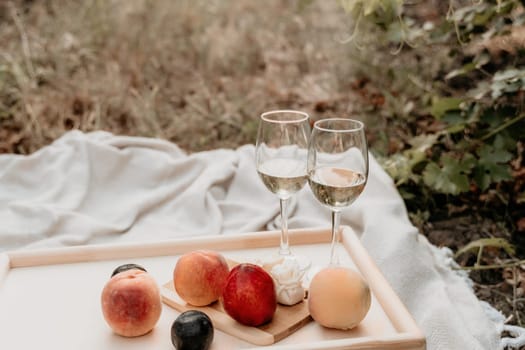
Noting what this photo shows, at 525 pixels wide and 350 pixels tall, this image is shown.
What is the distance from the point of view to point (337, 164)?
4.06 feet

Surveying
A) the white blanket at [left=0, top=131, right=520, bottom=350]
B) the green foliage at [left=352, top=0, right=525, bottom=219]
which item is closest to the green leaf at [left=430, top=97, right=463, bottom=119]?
the green foliage at [left=352, top=0, right=525, bottom=219]

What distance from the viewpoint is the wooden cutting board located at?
3.78 feet

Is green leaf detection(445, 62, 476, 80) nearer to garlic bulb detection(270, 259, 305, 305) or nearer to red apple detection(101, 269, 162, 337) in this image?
garlic bulb detection(270, 259, 305, 305)

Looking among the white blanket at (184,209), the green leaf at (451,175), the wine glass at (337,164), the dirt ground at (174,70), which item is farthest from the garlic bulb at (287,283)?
the dirt ground at (174,70)

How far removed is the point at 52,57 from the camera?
3590mm

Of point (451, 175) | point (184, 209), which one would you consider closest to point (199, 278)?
point (184, 209)

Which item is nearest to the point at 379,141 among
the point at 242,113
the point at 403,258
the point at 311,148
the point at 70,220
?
the point at 242,113

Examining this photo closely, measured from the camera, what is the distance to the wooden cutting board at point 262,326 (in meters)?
1.15

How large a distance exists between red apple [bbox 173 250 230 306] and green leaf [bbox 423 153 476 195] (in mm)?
1161

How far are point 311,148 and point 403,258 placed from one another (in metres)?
0.68

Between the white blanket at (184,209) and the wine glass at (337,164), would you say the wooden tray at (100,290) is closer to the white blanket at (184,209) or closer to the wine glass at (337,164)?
the wine glass at (337,164)

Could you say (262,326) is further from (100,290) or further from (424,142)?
(424,142)

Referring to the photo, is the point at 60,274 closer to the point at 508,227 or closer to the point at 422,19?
the point at 508,227

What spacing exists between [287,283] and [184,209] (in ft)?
3.13
